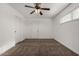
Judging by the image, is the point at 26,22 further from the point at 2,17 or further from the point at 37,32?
the point at 2,17

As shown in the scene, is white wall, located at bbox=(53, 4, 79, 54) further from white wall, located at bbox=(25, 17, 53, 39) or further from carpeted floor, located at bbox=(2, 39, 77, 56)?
white wall, located at bbox=(25, 17, 53, 39)

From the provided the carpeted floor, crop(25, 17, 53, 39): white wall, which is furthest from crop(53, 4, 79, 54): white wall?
crop(25, 17, 53, 39): white wall

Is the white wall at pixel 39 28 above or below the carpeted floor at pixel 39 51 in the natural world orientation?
above

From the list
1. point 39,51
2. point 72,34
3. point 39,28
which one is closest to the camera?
point 72,34

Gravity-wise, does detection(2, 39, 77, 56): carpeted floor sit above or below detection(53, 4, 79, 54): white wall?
below

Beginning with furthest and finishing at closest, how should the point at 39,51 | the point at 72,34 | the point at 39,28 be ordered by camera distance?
the point at 39,28, the point at 39,51, the point at 72,34

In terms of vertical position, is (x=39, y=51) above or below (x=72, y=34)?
below

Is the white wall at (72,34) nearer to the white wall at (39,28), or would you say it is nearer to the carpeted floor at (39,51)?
the carpeted floor at (39,51)

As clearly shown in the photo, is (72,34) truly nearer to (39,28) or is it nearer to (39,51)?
(39,51)

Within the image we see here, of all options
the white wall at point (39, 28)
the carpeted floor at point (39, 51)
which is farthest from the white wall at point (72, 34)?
the white wall at point (39, 28)

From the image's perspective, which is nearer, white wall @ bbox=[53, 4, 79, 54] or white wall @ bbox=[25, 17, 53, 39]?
white wall @ bbox=[53, 4, 79, 54]

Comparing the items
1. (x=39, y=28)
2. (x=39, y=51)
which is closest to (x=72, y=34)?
(x=39, y=51)

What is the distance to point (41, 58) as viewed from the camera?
3.07ft

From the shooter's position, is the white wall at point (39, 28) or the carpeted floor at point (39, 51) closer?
the carpeted floor at point (39, 51)
